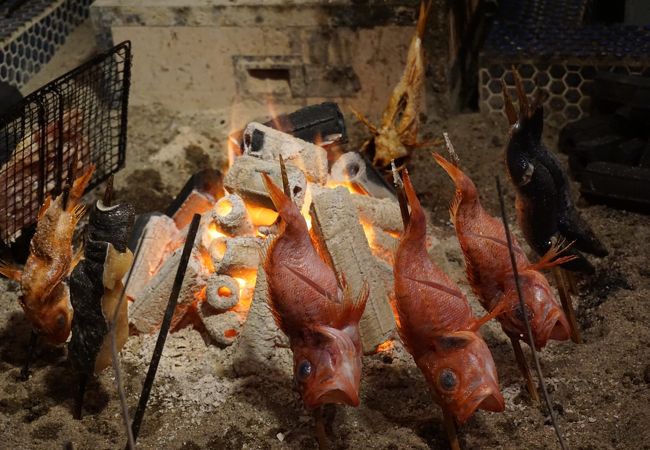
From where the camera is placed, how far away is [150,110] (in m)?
8.69

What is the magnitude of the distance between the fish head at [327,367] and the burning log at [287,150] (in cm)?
202

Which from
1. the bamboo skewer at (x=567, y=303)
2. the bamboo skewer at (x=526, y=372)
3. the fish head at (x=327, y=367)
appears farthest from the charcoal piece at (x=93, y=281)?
the bamboo skewer at (x=567, y=303)

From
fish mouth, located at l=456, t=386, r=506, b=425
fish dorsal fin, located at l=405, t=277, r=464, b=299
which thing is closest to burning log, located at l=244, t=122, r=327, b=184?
fish dorsal fin, located at l=405, t=277, r=464, b=299

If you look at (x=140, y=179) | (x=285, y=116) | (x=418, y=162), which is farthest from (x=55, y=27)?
(x=418, y=162)

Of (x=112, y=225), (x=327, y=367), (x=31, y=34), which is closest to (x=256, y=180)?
(x=112, y=225)

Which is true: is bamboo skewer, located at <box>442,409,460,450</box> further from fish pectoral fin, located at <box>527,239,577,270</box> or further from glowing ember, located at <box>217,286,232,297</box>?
glowing ember, located at <box>217,286,232,297</box>

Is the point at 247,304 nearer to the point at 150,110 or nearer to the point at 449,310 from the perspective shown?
the point at 449,310

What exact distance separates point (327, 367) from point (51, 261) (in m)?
1.84

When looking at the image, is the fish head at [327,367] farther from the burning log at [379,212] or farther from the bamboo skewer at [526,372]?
the burning log at [379,212]

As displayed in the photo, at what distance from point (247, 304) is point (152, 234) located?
2.77 ft

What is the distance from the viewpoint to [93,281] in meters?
5.20

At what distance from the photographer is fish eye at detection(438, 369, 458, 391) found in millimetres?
4673

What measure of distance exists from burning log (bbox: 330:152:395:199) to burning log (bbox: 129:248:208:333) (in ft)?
Result: 4.40

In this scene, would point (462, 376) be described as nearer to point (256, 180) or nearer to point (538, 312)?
point (538, 312)
